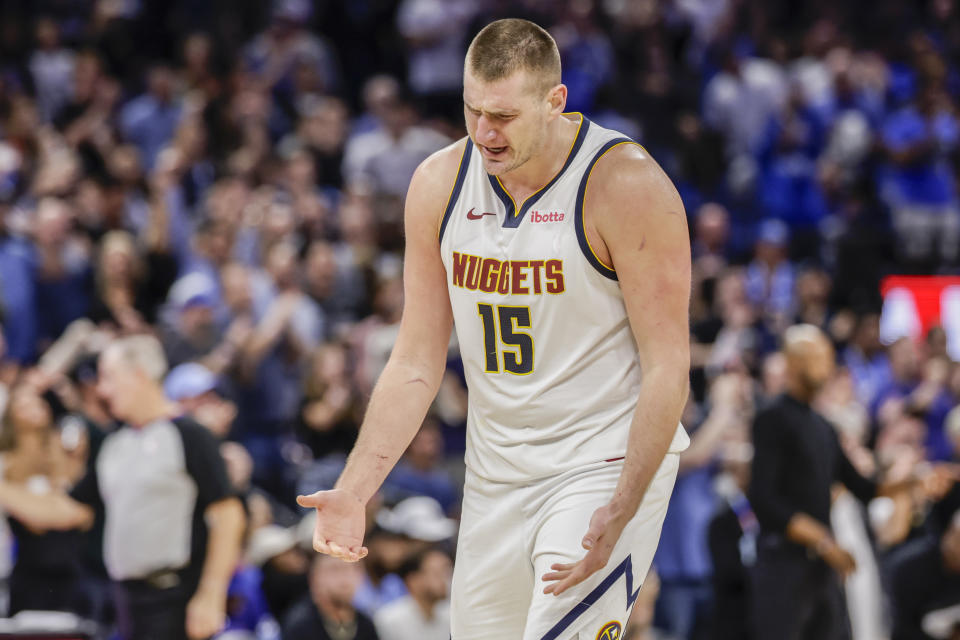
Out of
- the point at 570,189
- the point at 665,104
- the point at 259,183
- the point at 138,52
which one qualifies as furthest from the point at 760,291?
the point at 570,189

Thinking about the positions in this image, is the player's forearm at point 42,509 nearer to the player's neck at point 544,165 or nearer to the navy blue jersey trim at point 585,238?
the player's neck at point 544,165

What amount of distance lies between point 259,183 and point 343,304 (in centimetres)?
154

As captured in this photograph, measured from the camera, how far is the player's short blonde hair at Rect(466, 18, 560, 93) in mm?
3783

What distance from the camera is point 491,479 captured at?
4.01 meters

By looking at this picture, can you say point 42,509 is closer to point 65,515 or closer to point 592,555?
point 65,515

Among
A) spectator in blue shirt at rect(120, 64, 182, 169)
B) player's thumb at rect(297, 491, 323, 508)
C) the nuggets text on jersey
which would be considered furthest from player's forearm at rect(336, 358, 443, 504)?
spectator in blue shirt at rect(120, 64, 182, 169)

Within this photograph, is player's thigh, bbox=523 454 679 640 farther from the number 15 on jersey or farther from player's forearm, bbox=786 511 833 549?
player's forearm, bbox=786 511 833 549

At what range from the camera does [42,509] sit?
24.7 feet

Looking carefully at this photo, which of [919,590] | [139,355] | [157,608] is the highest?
[139,355]

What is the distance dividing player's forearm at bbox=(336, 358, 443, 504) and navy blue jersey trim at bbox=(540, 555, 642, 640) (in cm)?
70

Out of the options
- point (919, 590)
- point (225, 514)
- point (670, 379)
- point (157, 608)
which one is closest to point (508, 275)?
point (670, 379)

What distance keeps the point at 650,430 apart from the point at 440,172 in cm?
103

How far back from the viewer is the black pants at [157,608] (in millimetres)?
7016

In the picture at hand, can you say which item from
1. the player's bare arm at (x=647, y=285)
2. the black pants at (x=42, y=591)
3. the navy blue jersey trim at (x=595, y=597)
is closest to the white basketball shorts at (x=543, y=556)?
the navy blue jersey trim at (x=595, y=597)
